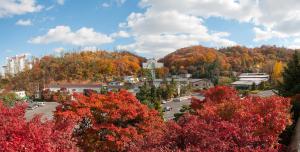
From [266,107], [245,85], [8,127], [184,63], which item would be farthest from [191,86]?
[8,127]

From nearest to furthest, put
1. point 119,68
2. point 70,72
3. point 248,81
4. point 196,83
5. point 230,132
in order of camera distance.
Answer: point 230,132 → point 248,81 → point 196,83 → point 70,72 → point 119,68

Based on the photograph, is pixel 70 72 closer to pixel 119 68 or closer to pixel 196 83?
pixel 119 68

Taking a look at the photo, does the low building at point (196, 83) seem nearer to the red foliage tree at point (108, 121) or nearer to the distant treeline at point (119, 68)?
the distant treeline at point (119, 68)

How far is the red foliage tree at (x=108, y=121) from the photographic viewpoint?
698 inches

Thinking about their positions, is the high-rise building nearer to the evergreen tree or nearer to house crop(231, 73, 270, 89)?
house crop(231, 73, 270, 89)

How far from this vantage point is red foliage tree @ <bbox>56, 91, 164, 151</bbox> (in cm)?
1772

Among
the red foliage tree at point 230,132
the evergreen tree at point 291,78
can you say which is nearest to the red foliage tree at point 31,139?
the red foliage tree at point 230,132

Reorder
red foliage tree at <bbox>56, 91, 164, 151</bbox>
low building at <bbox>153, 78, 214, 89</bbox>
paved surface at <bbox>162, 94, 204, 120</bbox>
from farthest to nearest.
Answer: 1. low building at <bbox>153, 78, 214, 89</bbox>
2. paved surface at <bbox>162, 94, 204, 120</bbox>
3. red foliage tree at <bbox>56, 91, 164, 151</bbox>

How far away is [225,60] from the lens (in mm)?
105688

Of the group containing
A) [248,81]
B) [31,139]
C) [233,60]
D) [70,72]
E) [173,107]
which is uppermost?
[233,60]

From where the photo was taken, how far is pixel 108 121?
18.5 m

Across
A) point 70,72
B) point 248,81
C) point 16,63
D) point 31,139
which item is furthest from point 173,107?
point 16,63

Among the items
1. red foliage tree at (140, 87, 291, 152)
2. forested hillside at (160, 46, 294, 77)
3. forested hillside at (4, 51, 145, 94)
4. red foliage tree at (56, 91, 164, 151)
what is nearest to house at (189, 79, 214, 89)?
forested hillside at (160, 46, 294, 77)

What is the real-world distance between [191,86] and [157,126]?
189 ft
